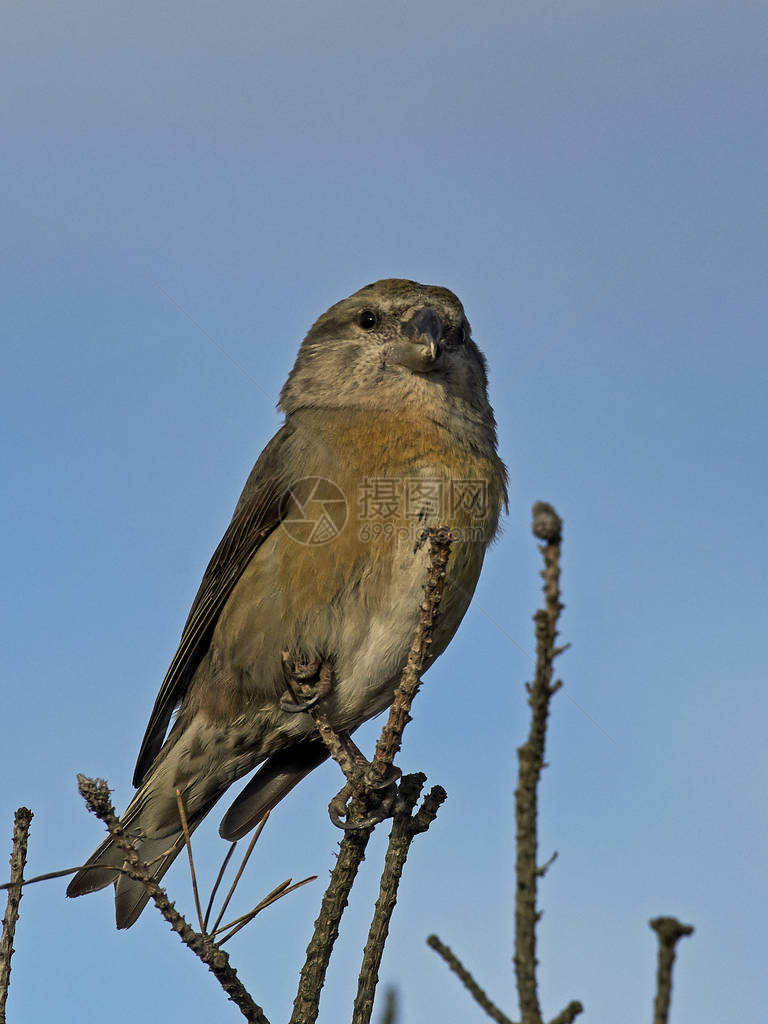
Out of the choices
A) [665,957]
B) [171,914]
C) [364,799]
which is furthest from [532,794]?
[364,799]

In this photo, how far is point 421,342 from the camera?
16.6ft

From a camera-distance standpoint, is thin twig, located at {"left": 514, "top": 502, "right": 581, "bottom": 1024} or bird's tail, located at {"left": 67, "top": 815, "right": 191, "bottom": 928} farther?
bird's tail, located at {"left": 67, "top": 815, "right": 191, "bottom": 928}

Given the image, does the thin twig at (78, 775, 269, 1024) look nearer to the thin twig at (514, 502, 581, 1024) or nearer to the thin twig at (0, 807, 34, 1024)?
the thin twig at (0, 807, 34, 1024)

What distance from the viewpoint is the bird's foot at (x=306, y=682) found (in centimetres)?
427

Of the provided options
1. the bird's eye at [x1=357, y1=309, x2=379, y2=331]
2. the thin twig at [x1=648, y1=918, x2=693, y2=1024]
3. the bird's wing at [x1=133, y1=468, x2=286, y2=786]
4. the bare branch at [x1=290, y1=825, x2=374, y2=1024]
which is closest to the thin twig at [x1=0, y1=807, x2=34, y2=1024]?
A: the bare branch at [x1=290, y1=825, x2=374, y2=1024]

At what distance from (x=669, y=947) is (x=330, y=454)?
3.37m

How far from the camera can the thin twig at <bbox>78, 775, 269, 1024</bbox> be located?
2.80 m

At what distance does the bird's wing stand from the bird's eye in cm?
85

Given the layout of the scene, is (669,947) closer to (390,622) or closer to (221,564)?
(390,622)

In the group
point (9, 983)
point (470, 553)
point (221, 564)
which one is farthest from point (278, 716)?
point (9, 983)

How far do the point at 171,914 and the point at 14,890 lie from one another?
17.9 inches

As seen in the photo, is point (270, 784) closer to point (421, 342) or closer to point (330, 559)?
point (330, 559)

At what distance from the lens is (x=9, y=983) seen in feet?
8.91

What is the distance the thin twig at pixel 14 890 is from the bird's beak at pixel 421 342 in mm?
2827
